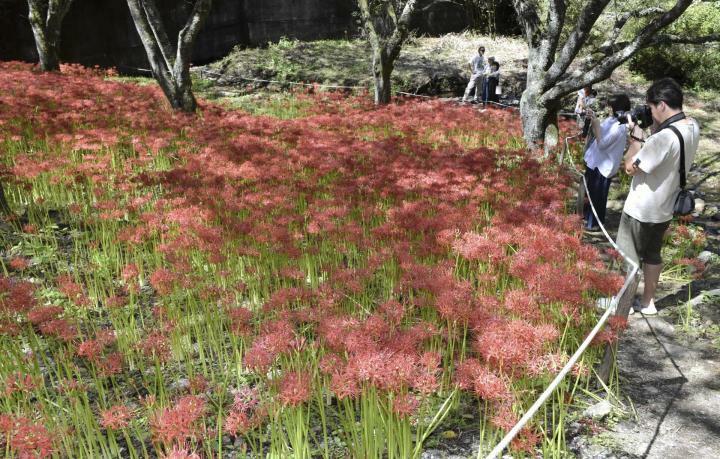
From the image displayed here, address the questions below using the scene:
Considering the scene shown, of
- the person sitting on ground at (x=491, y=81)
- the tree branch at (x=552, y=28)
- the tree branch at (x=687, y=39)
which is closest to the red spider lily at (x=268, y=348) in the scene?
the tree branch at (x=687, y=39)

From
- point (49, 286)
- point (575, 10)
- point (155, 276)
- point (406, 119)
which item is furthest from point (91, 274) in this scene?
point (575, 10)

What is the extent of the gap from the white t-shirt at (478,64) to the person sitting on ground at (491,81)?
0.27m

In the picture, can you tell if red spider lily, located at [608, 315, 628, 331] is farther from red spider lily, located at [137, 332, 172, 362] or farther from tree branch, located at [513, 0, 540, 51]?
tree branch, located at [513, 0, 540, 51]

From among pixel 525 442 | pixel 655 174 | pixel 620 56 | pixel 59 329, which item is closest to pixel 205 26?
pixel 620 56

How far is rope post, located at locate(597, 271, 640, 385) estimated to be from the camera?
3.65 metres

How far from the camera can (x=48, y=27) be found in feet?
43.1

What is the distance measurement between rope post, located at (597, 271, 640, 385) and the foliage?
608 inches

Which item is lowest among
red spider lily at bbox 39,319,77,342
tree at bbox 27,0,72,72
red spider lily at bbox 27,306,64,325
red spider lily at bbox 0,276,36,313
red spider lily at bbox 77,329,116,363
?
red spider lily at bbox 77,329,116,363

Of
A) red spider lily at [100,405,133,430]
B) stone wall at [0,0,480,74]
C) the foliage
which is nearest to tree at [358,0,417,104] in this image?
stone wall at [0,0,480,74]

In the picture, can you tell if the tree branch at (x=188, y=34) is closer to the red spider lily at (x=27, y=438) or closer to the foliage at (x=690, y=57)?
the red spider lily at (x=27, y=438)

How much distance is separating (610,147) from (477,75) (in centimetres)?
892

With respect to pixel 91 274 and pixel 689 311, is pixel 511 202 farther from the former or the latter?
pixel 91 274

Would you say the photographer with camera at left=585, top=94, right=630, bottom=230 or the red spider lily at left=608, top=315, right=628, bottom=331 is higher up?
the photographer with camera at left=585, top=94, right=630, bottom=230

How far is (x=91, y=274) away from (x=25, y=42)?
12986mm
